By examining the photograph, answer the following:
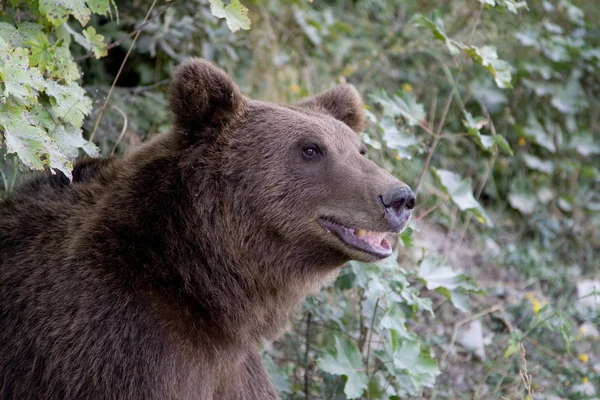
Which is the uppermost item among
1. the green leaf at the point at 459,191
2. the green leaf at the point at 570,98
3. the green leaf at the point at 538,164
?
the green leaf at the point at 459,191

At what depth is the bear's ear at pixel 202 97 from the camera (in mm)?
3975

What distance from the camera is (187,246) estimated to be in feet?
12.9

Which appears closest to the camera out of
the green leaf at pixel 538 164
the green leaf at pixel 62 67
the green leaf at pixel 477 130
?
the green leaf at pixel 62 67

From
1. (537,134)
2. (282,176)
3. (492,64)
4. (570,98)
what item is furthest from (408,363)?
(570,98)

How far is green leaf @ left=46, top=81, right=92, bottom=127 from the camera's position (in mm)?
4344

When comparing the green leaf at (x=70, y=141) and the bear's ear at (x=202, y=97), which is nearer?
the bear's ear at (x=202, y=97)

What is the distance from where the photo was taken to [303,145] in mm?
4160

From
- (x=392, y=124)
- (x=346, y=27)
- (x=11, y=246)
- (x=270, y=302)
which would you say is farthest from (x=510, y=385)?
(x=346, y=27)

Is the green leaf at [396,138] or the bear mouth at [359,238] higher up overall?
the bear mouth at [359,238]

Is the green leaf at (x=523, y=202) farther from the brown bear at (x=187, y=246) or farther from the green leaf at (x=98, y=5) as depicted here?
the green leaf at (x=98, y=5)

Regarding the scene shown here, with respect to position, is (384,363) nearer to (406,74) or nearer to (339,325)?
(339,325)

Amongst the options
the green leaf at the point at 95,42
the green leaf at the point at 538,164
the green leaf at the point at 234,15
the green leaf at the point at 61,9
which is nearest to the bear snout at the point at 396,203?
the green leaf at the point at 234,15

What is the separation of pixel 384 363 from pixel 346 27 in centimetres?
531

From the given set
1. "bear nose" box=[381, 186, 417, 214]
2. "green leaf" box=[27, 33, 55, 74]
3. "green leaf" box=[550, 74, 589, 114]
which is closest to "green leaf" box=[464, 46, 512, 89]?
"bear nose" box=[381, 186, 417, 214]
